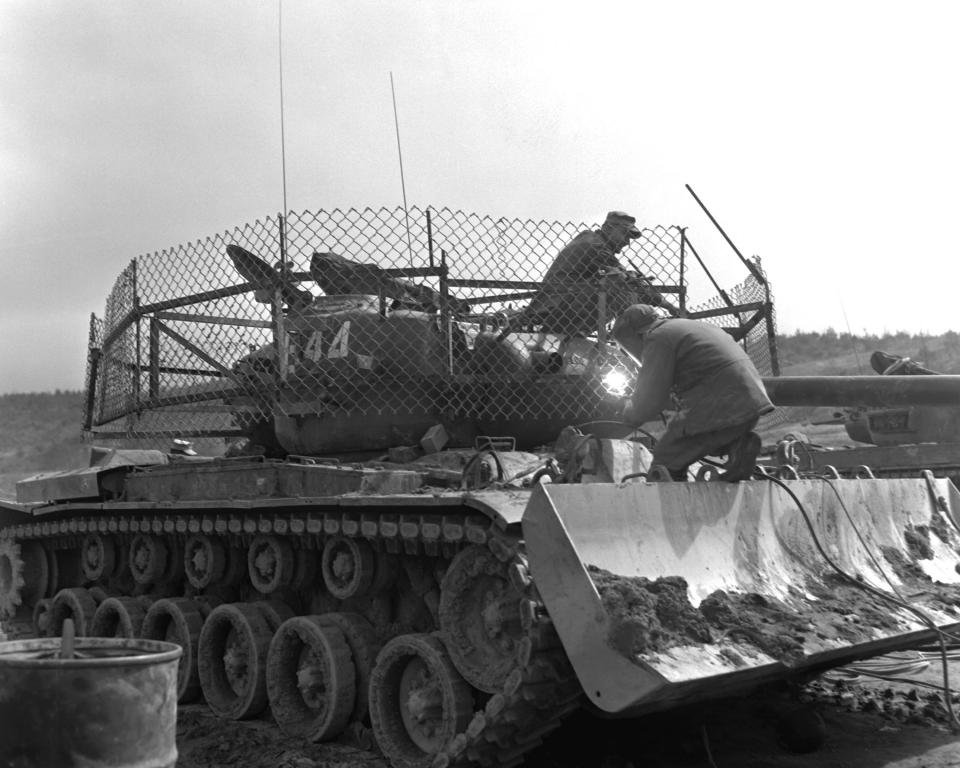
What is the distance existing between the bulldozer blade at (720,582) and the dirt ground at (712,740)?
0.58 m

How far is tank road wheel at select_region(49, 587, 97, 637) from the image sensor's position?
8805 mm

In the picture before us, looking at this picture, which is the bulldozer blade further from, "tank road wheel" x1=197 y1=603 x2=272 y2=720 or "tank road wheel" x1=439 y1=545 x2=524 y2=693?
"tank road wheel" x1=197 y1=603 x2=272 y2=720

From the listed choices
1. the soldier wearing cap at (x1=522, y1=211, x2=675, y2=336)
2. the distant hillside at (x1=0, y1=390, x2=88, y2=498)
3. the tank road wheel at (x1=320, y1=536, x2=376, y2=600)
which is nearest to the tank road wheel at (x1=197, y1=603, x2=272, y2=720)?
the tank road wheel at (x1=320, y1=536, x2=376, y2=600)

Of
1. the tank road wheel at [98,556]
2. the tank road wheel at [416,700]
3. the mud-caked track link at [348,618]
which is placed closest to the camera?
the mud-caked track link at [348,618]

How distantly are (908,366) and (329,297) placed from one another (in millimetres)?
5845

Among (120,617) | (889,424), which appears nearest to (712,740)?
(120,617)

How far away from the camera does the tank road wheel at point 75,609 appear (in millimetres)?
8805

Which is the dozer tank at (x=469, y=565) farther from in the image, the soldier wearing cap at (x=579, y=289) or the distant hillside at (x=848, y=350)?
the distant hillside at (x=848, y=350)

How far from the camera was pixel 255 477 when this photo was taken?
23.1 ft

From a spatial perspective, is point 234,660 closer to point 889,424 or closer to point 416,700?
point 416,700

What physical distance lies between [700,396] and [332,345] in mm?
2476

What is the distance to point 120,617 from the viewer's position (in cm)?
836

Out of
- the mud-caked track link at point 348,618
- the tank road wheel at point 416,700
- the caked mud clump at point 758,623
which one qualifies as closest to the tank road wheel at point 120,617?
the mud-caked track link at point 348,618

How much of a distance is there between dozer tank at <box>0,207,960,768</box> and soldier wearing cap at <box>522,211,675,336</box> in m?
0.15
